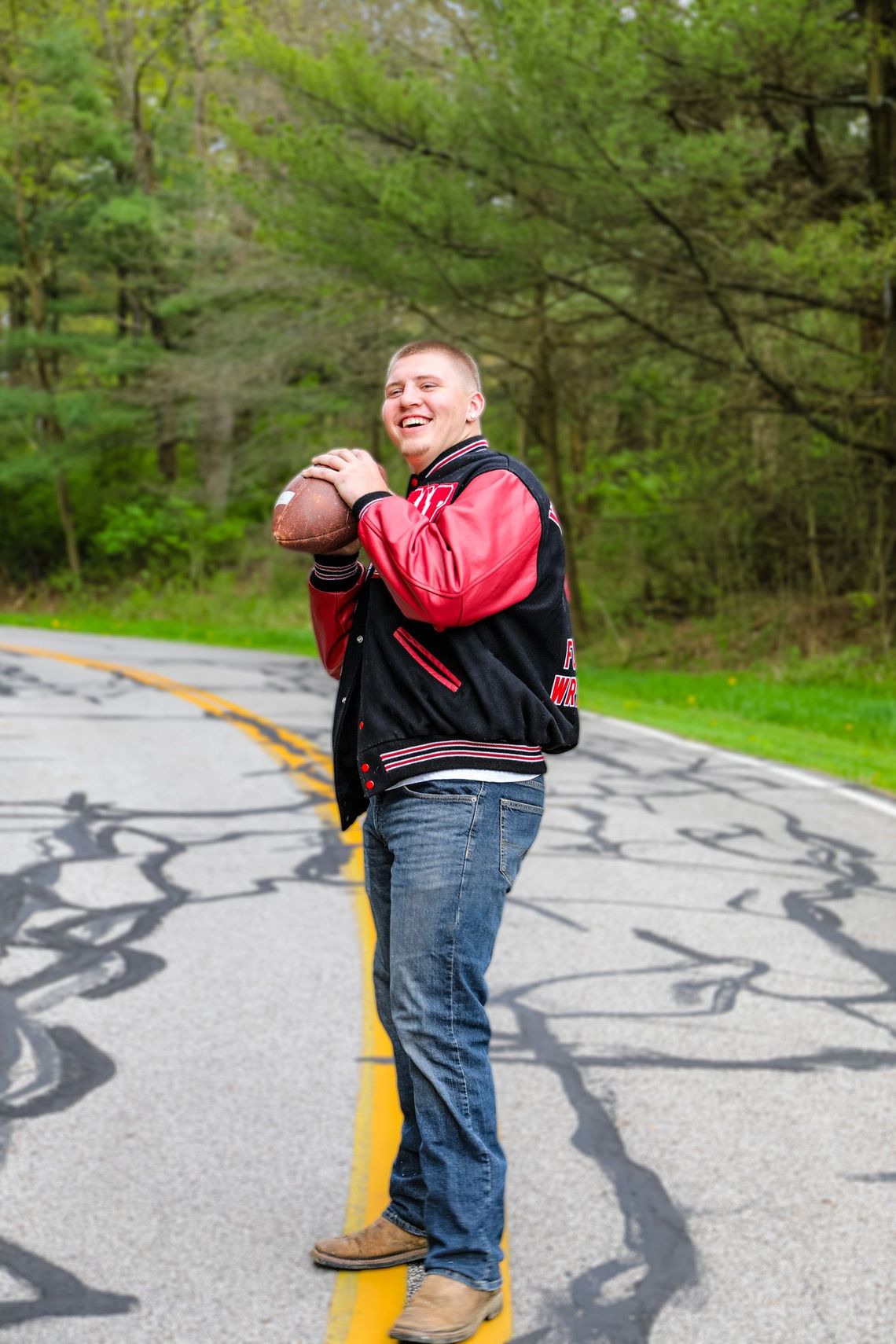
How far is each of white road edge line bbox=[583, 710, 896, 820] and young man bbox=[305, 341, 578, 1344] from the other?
6433 mm

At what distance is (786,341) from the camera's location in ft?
62.3

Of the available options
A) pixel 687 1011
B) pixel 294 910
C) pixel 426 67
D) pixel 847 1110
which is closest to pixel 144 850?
pixel 294 910

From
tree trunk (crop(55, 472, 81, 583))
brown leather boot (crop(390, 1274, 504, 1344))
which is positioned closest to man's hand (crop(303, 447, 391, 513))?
brown leather boot (crop(390, 1274, 504, 1344))

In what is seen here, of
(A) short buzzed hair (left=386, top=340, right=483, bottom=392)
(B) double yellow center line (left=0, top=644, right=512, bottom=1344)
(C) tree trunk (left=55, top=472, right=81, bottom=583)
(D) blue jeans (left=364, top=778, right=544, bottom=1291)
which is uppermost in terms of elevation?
(C) tree trunk (left=55, top=472, right=81, bottom=583)

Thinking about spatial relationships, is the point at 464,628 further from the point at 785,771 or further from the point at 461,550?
the point at 785,771

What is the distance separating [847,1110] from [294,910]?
9.36 ft

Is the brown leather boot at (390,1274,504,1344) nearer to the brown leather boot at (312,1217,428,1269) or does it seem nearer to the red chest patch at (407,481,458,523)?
the brown leather boot at (312,1217,428,1269)

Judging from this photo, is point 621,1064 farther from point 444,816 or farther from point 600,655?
point 600,655

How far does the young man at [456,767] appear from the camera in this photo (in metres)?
2.79

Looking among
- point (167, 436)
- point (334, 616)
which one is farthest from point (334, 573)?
point (167, 436)

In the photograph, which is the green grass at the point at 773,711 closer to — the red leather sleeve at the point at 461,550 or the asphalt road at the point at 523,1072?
the asphalt road at the point at 523,1072

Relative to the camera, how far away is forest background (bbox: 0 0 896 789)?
15.0 meters

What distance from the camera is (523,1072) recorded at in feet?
14.3

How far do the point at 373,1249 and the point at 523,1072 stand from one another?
4.14 ft
